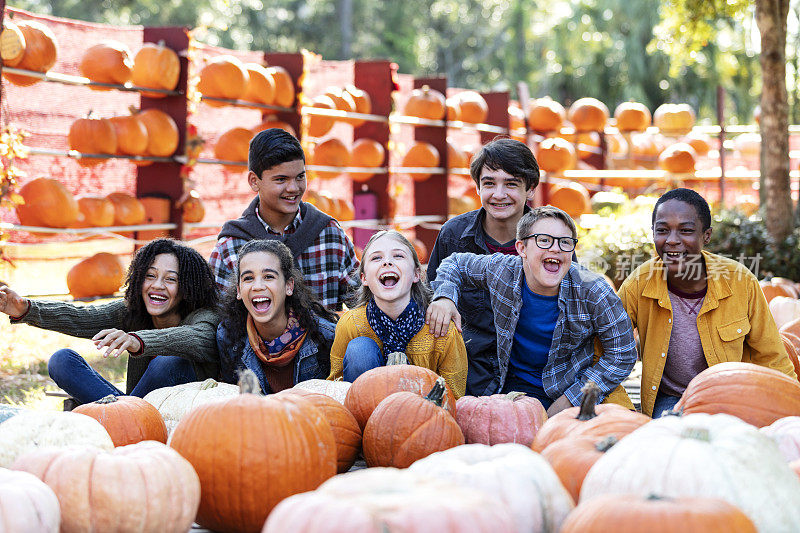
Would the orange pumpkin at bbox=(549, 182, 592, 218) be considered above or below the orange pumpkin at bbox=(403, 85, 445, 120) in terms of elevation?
below

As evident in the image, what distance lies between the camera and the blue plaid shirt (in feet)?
11.4

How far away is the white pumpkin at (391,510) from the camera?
1.56 meters

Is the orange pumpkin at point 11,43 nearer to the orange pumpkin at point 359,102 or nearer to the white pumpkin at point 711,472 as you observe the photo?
the orange pumpkin at point 359,102

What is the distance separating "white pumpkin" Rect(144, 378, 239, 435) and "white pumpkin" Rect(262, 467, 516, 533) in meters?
1.54

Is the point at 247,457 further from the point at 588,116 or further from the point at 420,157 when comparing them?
the point at 588,116

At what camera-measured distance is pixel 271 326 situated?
374cm

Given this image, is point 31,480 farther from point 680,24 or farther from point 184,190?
point 680,24

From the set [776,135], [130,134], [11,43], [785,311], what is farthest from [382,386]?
[776,135]

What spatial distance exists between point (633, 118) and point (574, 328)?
32.4ft

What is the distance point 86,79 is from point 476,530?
5876mm

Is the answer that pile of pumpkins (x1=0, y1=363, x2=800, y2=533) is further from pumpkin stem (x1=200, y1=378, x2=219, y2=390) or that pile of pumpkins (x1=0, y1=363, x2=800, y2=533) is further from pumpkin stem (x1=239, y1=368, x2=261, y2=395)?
pumpkin stem (x1=200, y1=378, x2=219, y2=390)

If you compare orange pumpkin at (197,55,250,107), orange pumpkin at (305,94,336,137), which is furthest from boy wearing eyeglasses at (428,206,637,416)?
orange pumpkin at (305,94,336,137)

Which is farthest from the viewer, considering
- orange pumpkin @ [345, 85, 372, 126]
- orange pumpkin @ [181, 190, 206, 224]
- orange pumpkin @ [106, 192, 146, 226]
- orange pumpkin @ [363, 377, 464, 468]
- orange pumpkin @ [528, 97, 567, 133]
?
orange pumpkin @ [528, 97, 567, 133]

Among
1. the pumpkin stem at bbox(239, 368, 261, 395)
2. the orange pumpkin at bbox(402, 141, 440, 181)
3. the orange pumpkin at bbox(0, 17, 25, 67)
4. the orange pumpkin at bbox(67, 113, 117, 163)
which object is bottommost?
the pumpkin stem at bbox(239, 368, 261, 395)
